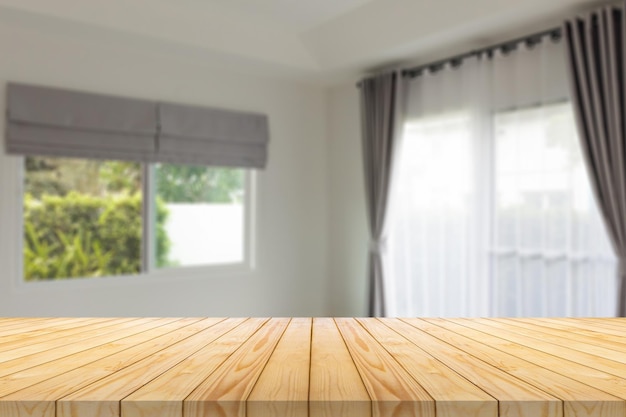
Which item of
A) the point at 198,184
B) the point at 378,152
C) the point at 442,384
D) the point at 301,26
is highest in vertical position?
the point at 301,26

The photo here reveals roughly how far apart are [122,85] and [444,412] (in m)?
3.29

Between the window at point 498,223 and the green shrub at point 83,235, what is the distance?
187 cm

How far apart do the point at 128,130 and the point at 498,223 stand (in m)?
2.47

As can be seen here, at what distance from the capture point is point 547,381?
0.60 meters

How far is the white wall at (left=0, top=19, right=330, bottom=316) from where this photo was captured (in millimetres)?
2934

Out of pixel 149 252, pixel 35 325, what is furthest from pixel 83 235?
pixel 35 325

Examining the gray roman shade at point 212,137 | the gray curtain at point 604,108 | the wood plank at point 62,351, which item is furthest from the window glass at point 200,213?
the wood plank at point 62,351

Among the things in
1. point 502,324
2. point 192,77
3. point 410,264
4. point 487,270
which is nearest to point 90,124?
point 192,77

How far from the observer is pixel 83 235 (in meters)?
3.24

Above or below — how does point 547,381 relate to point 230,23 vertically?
below

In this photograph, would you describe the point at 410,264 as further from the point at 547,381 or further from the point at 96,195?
the point at 547,381

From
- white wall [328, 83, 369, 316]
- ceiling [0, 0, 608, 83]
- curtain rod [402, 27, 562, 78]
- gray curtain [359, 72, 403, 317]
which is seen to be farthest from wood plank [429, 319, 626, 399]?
white wall [328, 83, 369, 316]

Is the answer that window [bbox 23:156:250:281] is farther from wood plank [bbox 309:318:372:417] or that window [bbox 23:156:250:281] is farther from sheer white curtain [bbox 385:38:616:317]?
wood plank [bbox 309:318:372:417]

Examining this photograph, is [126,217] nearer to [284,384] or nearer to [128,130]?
[128,130]
